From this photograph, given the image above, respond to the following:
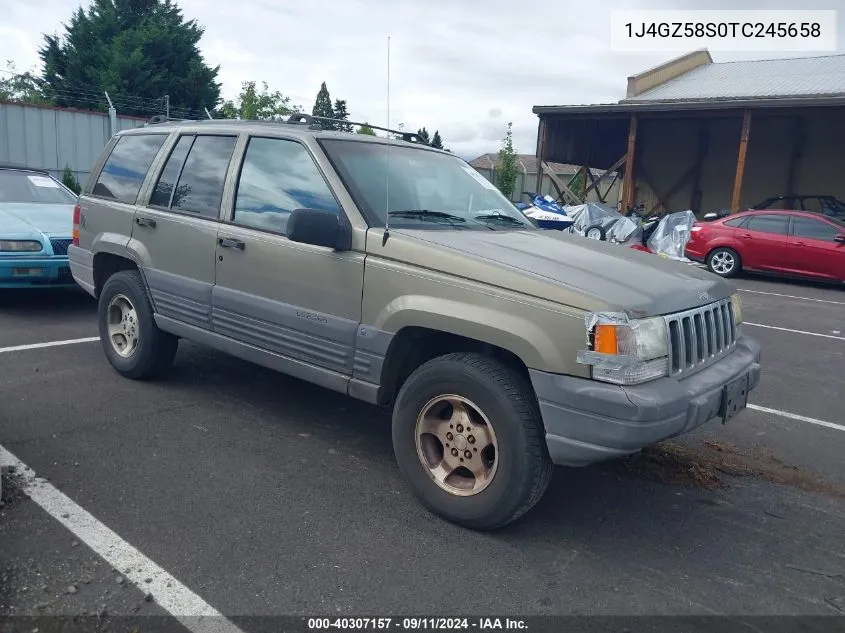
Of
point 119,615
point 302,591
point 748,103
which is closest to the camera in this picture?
point 119,615

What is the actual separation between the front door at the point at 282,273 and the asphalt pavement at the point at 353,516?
703 mm

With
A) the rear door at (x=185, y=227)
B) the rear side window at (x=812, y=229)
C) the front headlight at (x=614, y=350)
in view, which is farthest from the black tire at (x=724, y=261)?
the front headlight at (x=614, y=350)

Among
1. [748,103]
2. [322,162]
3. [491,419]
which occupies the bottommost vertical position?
[491,419]

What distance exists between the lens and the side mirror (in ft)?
11.8

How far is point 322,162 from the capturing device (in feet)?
13.1

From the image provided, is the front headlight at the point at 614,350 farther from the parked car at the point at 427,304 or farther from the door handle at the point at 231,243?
the door handle at the point at 231,243

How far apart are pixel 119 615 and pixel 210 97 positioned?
1692 inches

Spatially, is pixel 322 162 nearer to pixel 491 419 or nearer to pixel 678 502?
pixel 491 419

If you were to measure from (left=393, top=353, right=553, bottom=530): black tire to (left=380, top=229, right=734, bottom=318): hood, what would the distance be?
1.38ft

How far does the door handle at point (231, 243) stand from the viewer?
4285 mm

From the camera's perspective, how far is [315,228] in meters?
3.60

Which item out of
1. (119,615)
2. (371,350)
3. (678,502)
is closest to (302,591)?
(119,615)

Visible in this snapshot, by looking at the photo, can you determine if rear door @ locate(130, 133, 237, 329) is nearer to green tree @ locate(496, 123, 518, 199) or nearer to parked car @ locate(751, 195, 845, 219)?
parked car @ locate(751, 195, 845, 219)

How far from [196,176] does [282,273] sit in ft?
4.02
